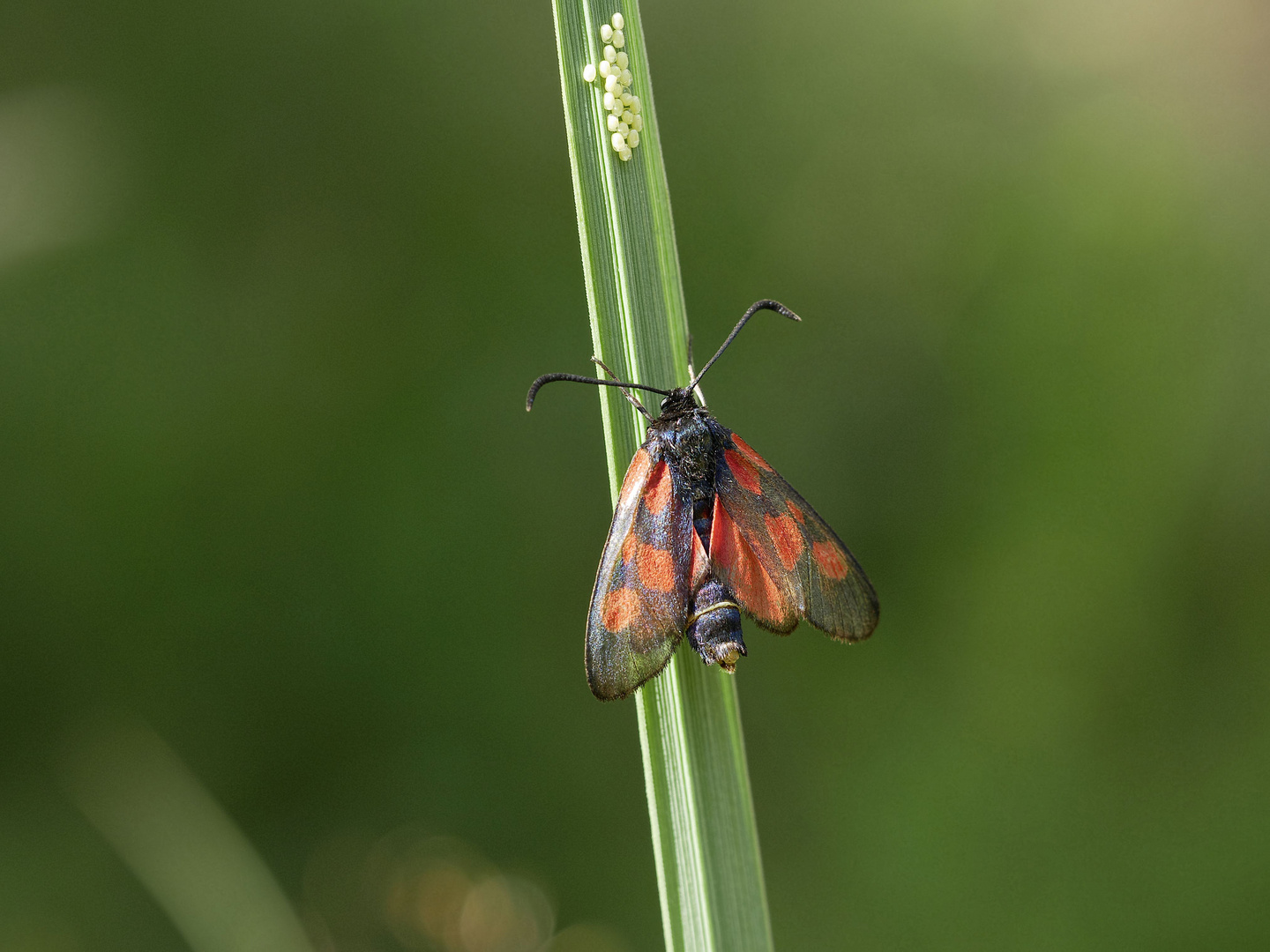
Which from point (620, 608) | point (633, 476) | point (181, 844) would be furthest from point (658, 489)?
point (181, 844)

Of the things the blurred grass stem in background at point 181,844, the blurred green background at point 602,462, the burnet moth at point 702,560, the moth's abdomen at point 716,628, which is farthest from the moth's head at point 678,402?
the blurred grass stem in background at point 181,844

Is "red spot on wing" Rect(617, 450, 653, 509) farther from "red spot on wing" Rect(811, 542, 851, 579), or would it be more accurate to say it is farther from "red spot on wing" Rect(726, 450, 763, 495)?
"red spot on wing" Rect(811, 542, 851, 579)

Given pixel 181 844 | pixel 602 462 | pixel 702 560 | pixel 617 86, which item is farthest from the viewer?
pixel 602 462

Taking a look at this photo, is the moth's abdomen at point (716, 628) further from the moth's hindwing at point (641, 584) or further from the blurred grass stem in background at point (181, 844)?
the blurred grass stem in background at point (181, 844)

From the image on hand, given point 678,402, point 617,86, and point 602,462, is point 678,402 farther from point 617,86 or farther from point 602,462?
point 602,462

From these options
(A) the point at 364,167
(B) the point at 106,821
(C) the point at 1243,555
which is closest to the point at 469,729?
(B) the point at 106,821

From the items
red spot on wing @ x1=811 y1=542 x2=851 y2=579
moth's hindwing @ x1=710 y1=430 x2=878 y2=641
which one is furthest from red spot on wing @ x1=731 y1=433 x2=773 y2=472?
red spot on wing @ x1=811 y1=542 x2=851 y2=579

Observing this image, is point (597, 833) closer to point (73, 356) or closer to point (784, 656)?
point (784, 656)

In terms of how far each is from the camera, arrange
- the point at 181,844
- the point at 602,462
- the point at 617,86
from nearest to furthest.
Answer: the point at 617,86 < the point at 181,844 < the point at 602,462
